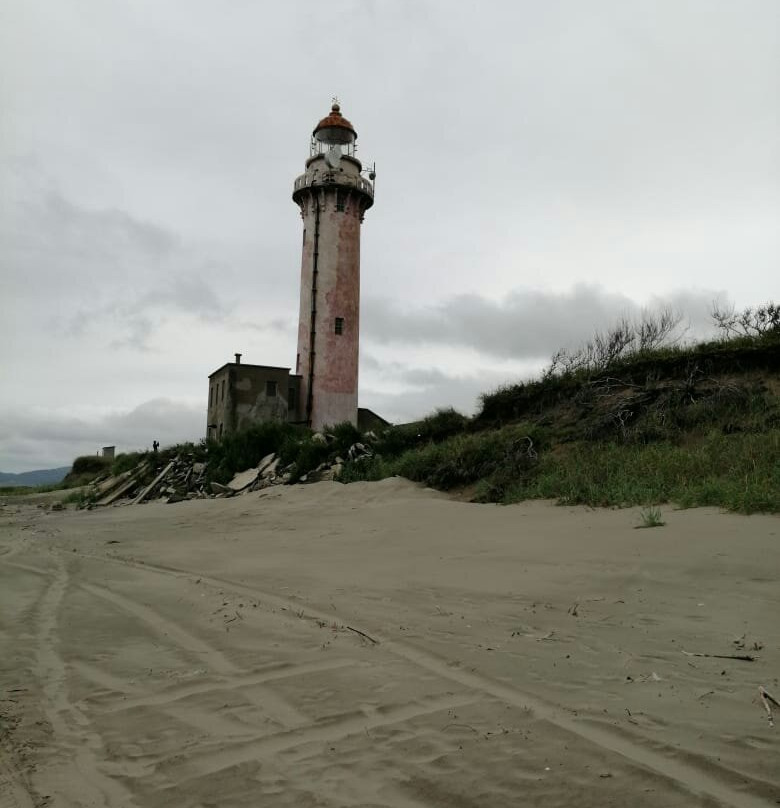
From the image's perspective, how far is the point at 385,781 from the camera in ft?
6.95

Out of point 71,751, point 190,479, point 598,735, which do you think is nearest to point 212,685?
point 71,751

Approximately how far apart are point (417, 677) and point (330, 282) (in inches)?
1021

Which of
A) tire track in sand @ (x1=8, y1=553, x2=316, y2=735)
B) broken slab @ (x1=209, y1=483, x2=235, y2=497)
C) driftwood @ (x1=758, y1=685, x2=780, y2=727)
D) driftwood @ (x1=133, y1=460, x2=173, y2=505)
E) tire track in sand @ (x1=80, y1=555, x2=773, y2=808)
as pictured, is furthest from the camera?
driftwood @ (x1=133, y1=460, x2=173, y2=505)

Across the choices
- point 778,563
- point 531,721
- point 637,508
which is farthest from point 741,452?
point 531,721

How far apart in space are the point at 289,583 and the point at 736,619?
10.7 ft

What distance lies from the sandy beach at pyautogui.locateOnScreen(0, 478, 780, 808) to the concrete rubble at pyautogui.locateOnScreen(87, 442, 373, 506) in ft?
24.8

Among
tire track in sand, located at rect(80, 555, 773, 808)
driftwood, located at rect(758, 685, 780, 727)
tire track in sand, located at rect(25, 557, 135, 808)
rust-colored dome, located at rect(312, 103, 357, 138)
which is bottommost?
tire track in sand, located at rect(25, 557, 135, 808)

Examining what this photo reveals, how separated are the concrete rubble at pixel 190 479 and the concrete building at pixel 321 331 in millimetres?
7388

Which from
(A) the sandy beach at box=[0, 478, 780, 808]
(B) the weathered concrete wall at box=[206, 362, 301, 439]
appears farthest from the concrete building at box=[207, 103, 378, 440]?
(A) the sandy beach at box=[0, 478, 780, 808]

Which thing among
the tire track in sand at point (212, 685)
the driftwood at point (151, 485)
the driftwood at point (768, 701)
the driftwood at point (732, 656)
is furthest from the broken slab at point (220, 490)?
the driftwood at point (768, 701)

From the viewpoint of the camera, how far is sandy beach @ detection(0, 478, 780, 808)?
2.11 m

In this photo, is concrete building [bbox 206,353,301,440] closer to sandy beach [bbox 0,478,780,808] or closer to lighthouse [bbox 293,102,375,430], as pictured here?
lighthouse [bbox 293,102,375,430]

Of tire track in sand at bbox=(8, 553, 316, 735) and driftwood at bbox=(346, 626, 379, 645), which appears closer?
tire track in sand at bbox=(8, 553, 316, 735)

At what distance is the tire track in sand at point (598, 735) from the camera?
6.43 ft
